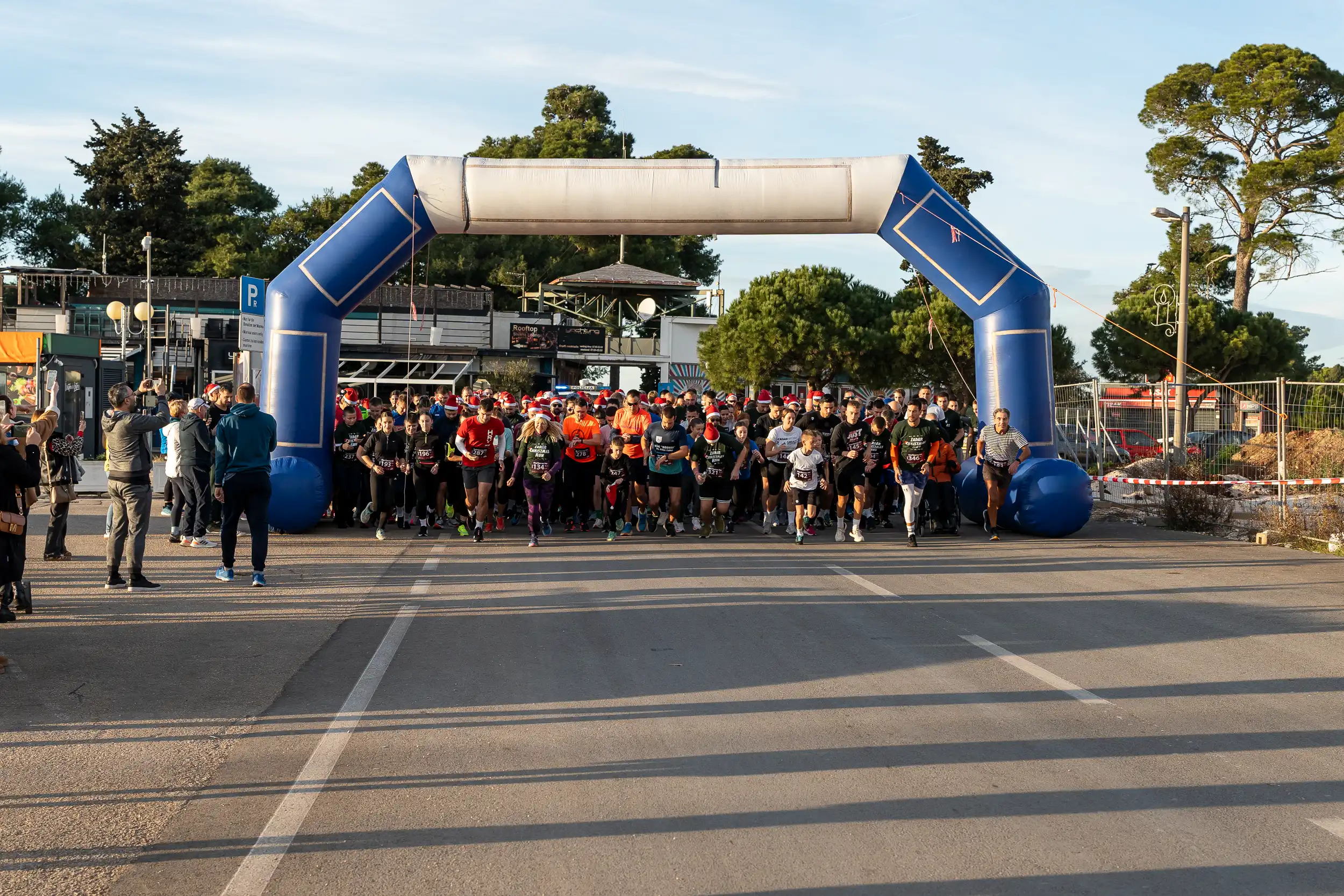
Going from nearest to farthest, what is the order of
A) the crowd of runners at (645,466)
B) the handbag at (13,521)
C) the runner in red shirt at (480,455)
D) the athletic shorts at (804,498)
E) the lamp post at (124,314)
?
the handbag at (13,521) < the runner in red shirt at (480,455) < the crowd of runners at (645,466) < the athletic shorts at (804,498) < the lamp post at (124,314)

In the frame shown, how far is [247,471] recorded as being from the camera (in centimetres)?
1159

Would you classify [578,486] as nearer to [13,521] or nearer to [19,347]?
[13,521]

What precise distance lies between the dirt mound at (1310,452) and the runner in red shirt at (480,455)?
36.4 ft

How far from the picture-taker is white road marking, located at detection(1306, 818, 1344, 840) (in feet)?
16.0

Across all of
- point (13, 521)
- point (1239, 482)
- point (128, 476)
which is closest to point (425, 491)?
point (128, 476)

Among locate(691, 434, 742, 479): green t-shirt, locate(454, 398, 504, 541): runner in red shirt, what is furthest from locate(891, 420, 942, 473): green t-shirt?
locate(454, 398, 504, 541): runner in red shirt

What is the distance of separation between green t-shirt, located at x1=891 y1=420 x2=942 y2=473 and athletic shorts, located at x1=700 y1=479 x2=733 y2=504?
7.19 ft

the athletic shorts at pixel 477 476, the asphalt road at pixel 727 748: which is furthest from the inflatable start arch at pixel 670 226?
the asphalt road at pixel 727 748

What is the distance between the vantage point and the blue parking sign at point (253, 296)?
18.5 meters

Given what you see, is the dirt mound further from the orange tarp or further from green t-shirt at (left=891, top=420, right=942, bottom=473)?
the orange tarp

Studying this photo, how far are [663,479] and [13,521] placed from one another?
27.9 feet

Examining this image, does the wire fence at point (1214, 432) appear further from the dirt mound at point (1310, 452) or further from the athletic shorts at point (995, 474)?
the athletic shorts at point (995, 474)

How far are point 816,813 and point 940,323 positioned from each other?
42220 millimetres

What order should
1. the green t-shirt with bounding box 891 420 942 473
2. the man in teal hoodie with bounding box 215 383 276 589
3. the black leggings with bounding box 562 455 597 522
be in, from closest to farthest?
the man in teal hoodie with bounding box 215 383 276 589 < the green t-shirt with bounding box 891 420 942 473 < the black leggings with bounding box 562 455 597 522
